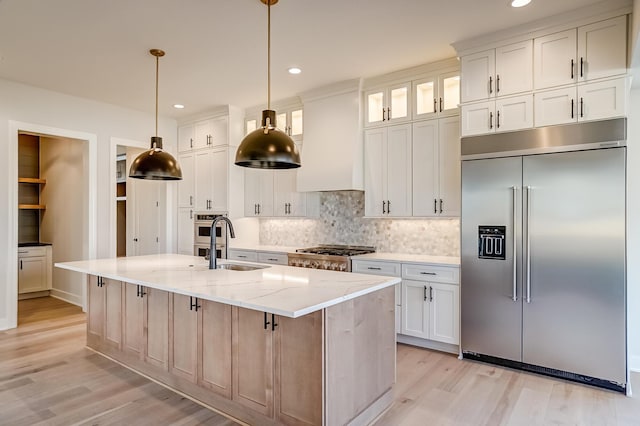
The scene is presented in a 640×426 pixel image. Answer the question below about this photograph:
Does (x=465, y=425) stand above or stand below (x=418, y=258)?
below

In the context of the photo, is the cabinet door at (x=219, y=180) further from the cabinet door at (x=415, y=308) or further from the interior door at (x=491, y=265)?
the interior door at (x=491, y=265)

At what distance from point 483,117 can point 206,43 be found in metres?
2.57

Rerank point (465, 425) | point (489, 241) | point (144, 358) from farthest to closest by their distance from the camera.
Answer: point (489, 241)
point (144, 358)
point (465, 425)

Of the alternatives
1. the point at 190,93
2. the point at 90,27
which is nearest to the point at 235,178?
the point at 190,93

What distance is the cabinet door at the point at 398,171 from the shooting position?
4.12 metres

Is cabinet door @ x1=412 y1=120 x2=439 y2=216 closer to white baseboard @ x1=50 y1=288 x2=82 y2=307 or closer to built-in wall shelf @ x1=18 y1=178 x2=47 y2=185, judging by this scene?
white baseboard @ x1=50 y1=288 x2=82 y2=307

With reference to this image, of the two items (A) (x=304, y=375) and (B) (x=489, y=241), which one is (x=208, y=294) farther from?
(B) (x=489, y=241)

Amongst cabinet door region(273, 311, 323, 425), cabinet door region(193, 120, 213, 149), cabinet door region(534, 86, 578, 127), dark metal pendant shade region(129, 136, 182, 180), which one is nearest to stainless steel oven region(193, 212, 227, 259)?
cabinet door region(193, 120, 213, 149)

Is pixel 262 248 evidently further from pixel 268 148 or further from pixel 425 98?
pixel 268 148

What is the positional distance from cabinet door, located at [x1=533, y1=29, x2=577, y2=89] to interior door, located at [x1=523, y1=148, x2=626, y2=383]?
0.60 metres

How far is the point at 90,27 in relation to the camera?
3.16 meters

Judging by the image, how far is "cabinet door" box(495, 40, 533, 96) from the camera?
318 centimetres

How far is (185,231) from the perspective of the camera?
5.99m

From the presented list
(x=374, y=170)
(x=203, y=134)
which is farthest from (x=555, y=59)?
(x=203, y=134)
